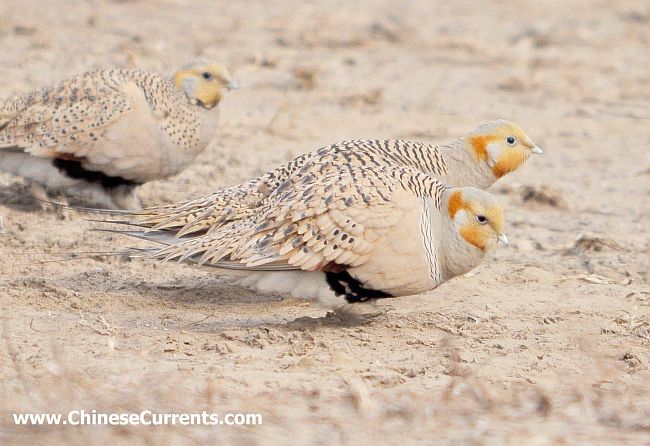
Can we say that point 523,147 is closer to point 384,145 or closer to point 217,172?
point 384,145

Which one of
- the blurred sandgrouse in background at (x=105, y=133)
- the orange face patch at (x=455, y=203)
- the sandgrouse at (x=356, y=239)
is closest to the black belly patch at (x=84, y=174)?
the blurred sandgrouse in background at (x=105, y=133)

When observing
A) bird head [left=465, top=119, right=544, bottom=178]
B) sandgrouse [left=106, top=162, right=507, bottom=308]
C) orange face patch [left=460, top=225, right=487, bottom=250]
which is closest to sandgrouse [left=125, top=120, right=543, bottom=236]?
bird head [left=465, top=119, right=544, bottom=178]

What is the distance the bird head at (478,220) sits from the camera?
529cm

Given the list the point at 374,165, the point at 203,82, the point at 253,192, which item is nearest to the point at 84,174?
the point at 203,82

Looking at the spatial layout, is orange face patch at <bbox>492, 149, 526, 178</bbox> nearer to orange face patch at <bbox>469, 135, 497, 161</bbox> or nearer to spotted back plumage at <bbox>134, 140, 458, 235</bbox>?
orange face patch at <bbox>469, 135, 497, 161</bbox>

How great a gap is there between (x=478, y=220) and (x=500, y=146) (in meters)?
1.31

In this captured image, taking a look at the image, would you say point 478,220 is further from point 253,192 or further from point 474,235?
point 253,192

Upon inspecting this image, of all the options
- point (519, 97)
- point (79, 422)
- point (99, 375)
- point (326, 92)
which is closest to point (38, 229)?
point (99, 375)

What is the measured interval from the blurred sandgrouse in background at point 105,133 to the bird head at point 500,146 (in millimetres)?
1666

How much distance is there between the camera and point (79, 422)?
3818 millimetres

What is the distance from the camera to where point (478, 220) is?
5297 millimetres

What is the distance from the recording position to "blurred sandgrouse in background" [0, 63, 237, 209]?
682 cm

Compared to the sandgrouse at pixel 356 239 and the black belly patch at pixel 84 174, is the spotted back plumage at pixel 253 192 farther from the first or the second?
the black belly patch at pixel 84 174

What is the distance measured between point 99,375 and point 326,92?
18.9 feet
